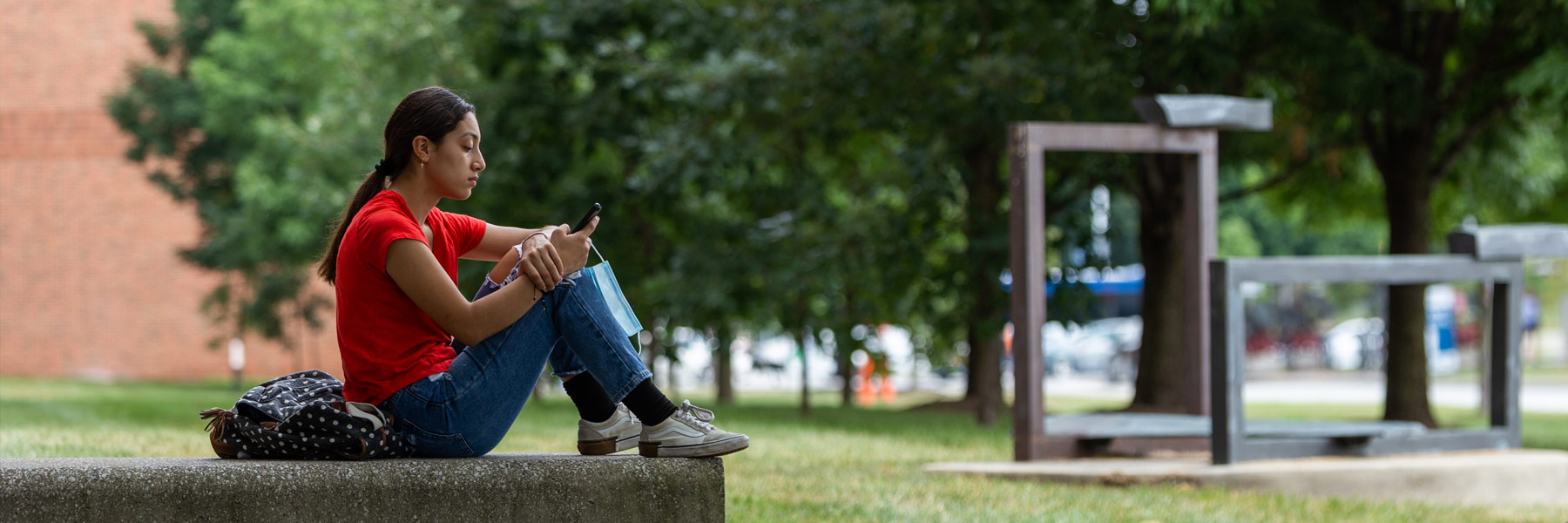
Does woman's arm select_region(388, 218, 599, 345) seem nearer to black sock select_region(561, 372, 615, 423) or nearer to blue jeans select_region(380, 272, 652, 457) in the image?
blue jeans select_region(380, 272, 652, 457)

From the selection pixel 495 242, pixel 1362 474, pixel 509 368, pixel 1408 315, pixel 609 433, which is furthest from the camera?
pixel 1408 315

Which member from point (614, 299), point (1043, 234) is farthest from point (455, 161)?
point (1043, 234)

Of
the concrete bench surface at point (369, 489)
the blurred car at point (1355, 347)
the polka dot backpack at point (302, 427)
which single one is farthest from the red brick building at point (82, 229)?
the concrete bench surface at point (369, 489)

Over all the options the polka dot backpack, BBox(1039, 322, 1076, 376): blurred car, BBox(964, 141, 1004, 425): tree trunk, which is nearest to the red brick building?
BBox(1039, 322, 1076, 376): blurred car

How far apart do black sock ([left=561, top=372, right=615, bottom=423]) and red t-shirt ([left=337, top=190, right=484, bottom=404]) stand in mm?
331

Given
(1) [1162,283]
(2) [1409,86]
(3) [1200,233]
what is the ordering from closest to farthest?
(3) [1200,233]
(2) [1409,86]
(1) [1162,283]

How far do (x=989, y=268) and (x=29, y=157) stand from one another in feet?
85.2

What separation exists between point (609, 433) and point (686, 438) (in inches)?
9.3

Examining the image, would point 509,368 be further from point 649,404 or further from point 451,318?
point 649,404

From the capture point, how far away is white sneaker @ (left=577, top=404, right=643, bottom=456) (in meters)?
3.97

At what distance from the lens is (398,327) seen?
3707 millimetres

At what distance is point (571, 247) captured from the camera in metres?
3.65

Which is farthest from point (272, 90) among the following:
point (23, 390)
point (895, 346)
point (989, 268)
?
point (895, 346)

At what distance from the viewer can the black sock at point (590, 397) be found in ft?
12.9
